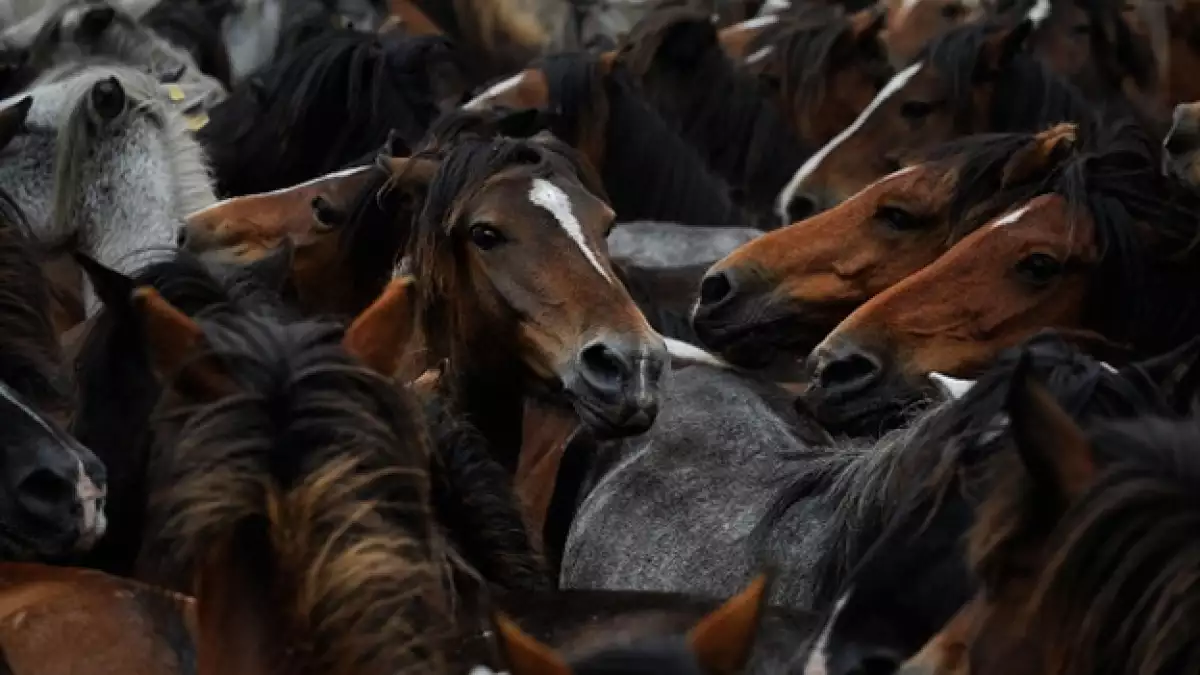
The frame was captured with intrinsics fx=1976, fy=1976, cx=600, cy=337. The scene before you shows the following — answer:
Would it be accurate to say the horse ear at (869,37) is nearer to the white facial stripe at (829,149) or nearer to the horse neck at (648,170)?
the white facial stripe at (829,149)

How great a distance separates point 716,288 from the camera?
10.9ft

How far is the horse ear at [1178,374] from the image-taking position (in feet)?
6.94

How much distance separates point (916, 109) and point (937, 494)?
9.21 ft

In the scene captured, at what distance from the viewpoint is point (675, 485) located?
3094 millimetres

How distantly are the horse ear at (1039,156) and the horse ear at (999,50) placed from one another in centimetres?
142

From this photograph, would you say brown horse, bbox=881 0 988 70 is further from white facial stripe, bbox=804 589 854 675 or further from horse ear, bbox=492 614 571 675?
horse ear, bbox=492 614 571 675

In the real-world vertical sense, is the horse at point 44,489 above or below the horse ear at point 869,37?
above

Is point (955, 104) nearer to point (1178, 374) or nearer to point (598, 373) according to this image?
point (598, 373)

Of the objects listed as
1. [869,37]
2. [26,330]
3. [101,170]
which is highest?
[26,330]

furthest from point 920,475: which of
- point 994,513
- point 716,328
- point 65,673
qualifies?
point 716,328

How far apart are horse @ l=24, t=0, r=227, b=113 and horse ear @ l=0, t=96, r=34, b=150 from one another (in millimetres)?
1913

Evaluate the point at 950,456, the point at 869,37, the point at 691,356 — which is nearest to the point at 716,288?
the point at 691,356

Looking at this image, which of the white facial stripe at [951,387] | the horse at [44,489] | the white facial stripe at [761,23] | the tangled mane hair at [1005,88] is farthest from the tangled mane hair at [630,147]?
the white facial stripe at [761,23]

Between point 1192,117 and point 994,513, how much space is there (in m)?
1.96
